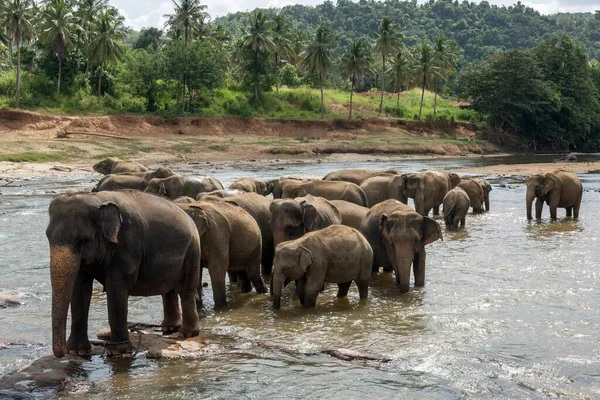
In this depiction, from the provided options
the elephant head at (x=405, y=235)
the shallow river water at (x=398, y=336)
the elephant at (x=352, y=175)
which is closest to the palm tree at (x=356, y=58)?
the elephant at (x=352, y=175)

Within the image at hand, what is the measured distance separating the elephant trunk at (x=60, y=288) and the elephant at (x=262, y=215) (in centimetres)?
553

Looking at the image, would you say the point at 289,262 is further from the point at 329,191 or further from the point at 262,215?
the point at 329,191

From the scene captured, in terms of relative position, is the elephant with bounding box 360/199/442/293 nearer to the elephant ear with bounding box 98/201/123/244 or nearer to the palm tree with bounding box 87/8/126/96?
the elephant ear with bounding box 98/201/123/244

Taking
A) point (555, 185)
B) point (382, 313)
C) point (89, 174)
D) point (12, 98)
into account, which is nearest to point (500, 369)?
point (382, 313)

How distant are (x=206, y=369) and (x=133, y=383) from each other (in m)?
0.79

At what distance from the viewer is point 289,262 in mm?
10438

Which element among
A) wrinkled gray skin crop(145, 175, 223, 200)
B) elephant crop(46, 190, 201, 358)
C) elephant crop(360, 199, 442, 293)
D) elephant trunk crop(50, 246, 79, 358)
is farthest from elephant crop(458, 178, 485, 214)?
elephant trunk crop(50, 246, 79, 358)

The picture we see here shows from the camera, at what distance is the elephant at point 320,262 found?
34.4 ft

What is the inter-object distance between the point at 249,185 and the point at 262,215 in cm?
567

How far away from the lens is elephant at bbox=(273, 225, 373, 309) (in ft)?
34.4

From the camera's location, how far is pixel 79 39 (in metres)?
66.3

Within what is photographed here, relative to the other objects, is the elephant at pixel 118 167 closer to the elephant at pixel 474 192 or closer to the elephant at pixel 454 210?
the elephant at pixel 474 192

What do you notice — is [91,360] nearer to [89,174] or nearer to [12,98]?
[89,174]

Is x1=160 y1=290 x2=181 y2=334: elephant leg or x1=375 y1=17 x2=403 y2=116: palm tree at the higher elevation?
x1=375 y1=17 x2=403 y2=116: palm tree
